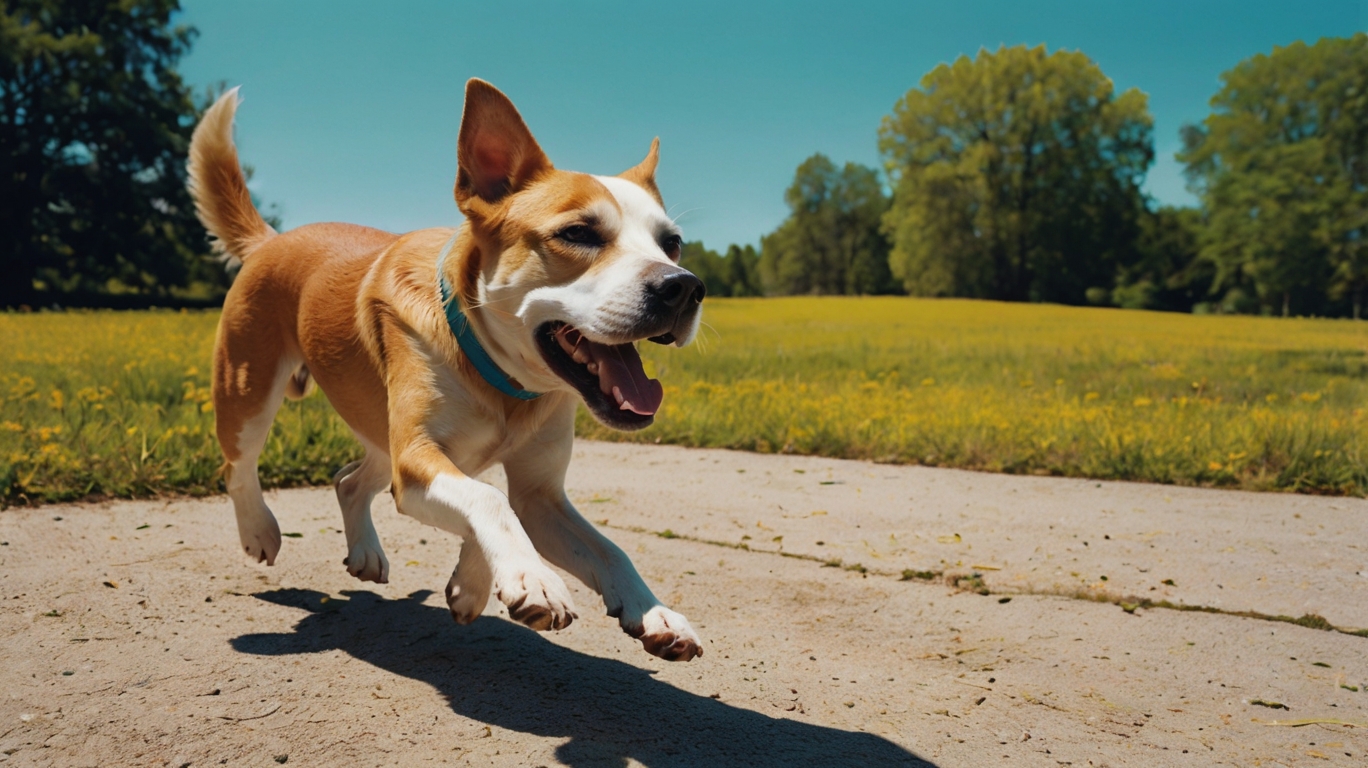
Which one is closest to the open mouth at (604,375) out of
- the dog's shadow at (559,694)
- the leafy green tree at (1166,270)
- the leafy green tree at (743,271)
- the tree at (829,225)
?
the dog's shadow at (559,694)

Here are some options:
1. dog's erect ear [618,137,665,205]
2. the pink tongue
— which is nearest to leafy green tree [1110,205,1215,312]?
dog's erect ear [618,137,665,205]

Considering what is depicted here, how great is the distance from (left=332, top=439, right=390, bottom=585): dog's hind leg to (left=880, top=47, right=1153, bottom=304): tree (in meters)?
45.2

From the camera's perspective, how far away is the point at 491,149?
3.14 m

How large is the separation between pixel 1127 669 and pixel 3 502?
5.49 meters

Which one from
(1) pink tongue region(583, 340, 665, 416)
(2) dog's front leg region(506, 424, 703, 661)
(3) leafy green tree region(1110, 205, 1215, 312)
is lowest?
(2) dog's front leg region(506, 424, 703, 661)

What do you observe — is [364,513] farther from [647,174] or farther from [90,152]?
[90,152]

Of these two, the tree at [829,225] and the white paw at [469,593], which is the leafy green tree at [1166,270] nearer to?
the tree at [829,225]

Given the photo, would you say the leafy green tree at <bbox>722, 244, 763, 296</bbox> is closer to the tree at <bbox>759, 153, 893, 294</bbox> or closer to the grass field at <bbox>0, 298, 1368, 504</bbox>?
the tree at <bbox>759, 153, 893, 294</bbox>

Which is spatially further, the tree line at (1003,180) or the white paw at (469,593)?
the tree line at (1003,180)

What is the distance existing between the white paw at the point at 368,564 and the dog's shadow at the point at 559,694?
0.13 meters

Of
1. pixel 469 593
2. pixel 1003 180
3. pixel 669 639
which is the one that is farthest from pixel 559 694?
pixel 1003 180

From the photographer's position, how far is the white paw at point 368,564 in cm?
389

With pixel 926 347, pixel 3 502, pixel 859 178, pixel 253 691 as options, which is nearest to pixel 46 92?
pixel 926 347

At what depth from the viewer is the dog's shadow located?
264cm
